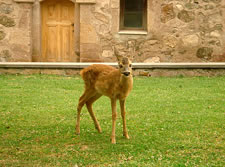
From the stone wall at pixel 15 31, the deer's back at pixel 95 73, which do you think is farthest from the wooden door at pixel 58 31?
the deer's back at pixel 95 73

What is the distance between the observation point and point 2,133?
6645 mm

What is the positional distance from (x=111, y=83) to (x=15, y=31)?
862 cm

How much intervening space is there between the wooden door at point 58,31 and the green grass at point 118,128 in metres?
3.35

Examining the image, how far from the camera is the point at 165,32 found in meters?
14.0

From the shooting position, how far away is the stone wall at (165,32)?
13828mm

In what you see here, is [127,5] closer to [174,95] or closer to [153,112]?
[174,95]

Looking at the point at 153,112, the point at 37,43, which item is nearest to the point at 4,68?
the point at 37,43

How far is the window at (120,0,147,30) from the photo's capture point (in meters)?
14.4

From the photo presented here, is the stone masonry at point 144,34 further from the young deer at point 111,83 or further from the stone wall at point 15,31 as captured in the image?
the young deer at point 111,83

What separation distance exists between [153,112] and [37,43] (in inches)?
289

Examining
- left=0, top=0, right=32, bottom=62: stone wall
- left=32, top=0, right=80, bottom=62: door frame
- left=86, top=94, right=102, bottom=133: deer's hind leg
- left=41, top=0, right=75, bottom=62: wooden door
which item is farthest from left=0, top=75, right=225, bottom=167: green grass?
→ left=41, top=0, right=75, bottom=62: wooden door

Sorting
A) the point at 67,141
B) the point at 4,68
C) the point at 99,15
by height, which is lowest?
the point at 67,141

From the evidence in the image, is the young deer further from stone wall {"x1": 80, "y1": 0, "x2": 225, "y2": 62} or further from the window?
the window

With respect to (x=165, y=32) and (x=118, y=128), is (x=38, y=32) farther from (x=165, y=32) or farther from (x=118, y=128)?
(x=118, y=128)
